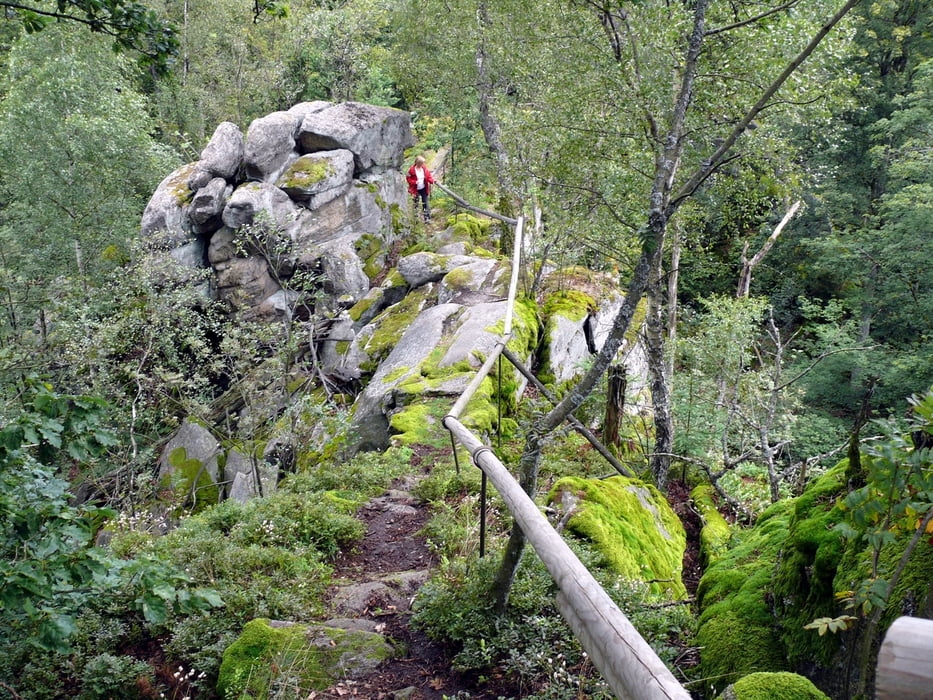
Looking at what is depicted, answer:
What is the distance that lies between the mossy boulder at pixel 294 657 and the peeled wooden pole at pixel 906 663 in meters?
3.17

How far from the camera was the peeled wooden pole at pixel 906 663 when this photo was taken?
1.01 meters

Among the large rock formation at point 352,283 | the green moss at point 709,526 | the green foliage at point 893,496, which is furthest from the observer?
the large rock formation at point 352,283

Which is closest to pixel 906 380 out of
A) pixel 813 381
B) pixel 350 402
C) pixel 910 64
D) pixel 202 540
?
pixel 813 381

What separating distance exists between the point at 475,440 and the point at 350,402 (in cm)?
978

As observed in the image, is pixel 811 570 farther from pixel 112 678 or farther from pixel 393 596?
pixel 112 678

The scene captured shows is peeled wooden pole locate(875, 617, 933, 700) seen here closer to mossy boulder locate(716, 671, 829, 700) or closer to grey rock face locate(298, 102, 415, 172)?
mossy boulder locate(716, 671, 829, 700)

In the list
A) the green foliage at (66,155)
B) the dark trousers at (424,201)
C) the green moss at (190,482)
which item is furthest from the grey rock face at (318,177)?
the green moss at (190,482)

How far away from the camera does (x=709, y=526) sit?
685 cm

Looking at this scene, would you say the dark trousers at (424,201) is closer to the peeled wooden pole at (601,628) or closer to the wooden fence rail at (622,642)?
the wooden fence rail at (622,642)

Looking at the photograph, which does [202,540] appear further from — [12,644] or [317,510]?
[12,644]

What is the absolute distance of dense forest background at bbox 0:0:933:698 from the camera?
3738 mm

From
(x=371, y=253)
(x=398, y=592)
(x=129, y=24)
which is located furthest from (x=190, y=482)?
(x=129, y=24)

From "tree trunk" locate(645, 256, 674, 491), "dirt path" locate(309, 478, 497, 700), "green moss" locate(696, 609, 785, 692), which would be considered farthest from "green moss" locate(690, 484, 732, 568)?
"dirt path" locate(309, 478, 497, 700)

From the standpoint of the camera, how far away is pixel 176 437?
13.6m
